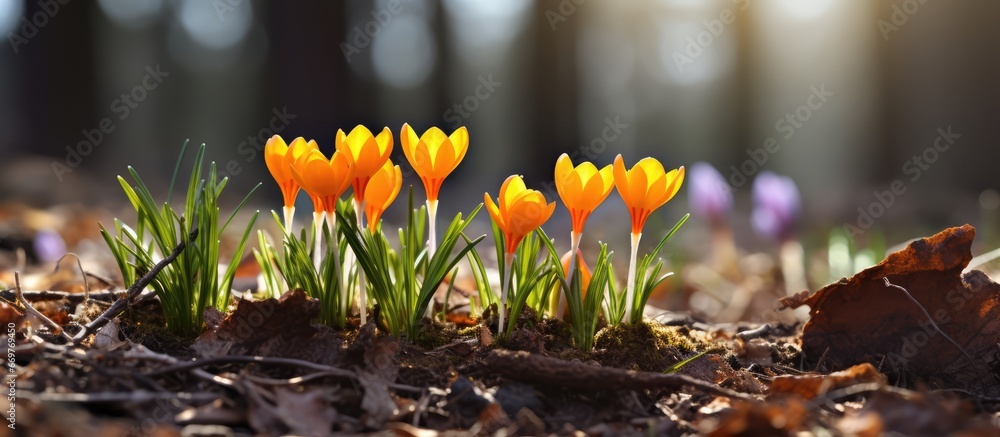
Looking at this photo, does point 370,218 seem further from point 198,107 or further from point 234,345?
point 198,107

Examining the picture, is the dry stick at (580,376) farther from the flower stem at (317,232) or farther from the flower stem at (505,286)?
the flower stem at (317,232)

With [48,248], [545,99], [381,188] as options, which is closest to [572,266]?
[381,188]

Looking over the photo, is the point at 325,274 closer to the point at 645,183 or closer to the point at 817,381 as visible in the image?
the point at 645,183

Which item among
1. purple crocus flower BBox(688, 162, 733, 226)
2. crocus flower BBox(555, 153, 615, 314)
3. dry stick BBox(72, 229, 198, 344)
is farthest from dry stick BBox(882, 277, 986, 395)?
purple crocus flower BBox(688, 162, 733, 226)

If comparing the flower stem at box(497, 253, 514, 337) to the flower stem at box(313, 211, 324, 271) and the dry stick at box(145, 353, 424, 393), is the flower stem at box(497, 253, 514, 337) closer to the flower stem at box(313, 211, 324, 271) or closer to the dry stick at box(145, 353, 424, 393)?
the dry stick at box(145, 353, 424, 393)

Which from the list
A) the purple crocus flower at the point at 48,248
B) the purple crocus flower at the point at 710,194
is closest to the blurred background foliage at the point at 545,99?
the purple crocus flower at the point at 710,194

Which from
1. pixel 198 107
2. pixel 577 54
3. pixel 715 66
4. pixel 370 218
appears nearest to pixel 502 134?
pixel 715 66
